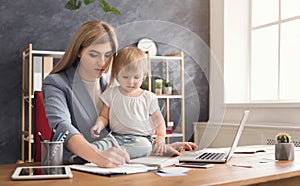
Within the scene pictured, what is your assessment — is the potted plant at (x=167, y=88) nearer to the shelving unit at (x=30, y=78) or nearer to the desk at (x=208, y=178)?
the desk at (x=208, y=178)

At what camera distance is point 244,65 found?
4.23 m

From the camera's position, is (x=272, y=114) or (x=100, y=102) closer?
(x=100, y=102)

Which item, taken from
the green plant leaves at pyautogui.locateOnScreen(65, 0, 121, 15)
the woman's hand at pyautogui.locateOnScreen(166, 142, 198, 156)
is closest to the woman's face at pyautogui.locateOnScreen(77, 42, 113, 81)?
the woman's hand at pyautogui.locateOnScreen(166, 142, 198, 156)

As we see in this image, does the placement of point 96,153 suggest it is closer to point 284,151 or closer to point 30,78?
point 284,151

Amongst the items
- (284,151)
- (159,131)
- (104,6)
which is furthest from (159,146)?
(104,6)

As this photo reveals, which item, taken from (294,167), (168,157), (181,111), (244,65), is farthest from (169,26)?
(244,65)

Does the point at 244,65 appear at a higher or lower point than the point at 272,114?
higher

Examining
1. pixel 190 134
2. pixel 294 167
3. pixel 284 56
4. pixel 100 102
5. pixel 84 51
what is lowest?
pixel 294 167

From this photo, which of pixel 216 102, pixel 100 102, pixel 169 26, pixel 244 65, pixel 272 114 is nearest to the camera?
pixel 100 102

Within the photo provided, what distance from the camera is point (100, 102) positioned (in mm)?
1298

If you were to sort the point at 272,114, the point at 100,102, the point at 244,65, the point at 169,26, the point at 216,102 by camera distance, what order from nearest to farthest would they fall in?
1. the point at 100,102
2. the point at 169,26
3. the point at 216,102
4. the point at 272,114
5. the point at 244,65

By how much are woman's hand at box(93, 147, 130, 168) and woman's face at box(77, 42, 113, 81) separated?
23 centimetres

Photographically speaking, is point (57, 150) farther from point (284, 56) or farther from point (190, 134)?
point (284, 56)

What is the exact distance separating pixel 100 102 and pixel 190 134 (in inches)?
13.7
